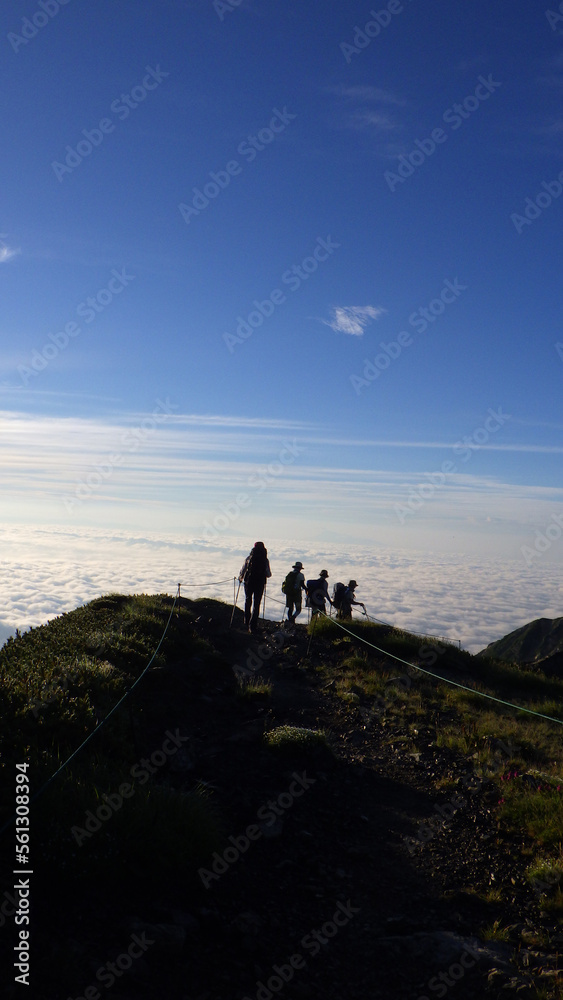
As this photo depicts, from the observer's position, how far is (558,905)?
5.83 meters

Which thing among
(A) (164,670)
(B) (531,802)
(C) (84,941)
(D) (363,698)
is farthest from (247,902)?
(D) (363,698)

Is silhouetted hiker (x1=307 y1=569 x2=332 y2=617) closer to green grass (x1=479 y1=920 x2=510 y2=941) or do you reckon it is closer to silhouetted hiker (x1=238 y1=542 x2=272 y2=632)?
silhouetted hiker (x1=238 y1=542 x2=272 y2=632)

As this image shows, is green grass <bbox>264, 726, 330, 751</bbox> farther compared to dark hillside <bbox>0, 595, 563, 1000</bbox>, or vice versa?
green grass <bbox>264, 726, 330, 751</bbox>

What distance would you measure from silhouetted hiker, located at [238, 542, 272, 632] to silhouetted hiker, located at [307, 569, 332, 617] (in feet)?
7.32

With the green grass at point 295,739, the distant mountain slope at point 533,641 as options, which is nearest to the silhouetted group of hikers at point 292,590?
the green grass at point 295,739

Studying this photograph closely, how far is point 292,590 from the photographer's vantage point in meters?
21.8

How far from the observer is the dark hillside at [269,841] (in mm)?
4809

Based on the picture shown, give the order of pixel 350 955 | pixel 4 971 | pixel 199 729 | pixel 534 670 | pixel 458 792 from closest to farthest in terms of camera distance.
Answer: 1. pixel 4 971
2. pixel 350 955
3. pixel 458 792
4. pixel 199 729
5. pixel 534 670

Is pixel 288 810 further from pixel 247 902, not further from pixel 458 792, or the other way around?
pixel 458 792

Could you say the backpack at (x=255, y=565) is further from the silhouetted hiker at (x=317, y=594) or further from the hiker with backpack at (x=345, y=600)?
Answer: the hiker with backpack at (x=345, y=600)

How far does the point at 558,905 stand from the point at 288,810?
3.25m

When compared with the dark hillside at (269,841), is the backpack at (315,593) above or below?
above

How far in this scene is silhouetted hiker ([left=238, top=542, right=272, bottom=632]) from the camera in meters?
19.5

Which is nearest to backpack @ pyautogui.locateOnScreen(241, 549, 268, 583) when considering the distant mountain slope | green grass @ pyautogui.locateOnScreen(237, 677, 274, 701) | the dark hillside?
green grass @ pyautogui.locateOnScreen(237, 677, 274, 701)
